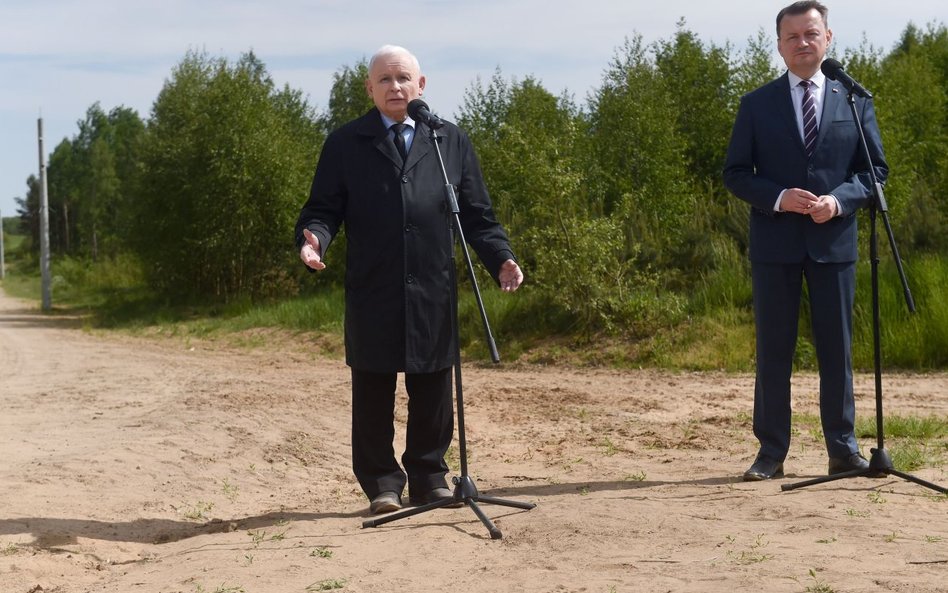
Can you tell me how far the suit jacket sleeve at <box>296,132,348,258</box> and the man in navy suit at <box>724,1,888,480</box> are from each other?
2030 millimetres

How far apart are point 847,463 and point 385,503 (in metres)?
2.43

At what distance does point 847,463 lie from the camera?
6.22 metres

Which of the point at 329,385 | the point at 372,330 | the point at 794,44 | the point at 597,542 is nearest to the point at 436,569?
the point at 597,542

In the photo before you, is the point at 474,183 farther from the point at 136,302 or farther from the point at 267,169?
the point at 136,302

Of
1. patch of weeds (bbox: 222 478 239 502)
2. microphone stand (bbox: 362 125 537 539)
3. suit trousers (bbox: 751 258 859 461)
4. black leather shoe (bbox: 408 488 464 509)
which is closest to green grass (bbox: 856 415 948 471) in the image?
suit trousers (bbox: 751 258 859 461)

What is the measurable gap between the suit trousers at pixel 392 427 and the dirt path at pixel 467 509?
293 millimetres

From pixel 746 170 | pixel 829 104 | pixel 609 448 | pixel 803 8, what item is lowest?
pixel 609 448

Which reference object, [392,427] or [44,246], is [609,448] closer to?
[392,427]

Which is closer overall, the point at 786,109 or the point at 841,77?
the point at 841,77


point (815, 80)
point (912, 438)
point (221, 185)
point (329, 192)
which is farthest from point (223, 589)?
point (221, 185)

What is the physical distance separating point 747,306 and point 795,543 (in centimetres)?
1029

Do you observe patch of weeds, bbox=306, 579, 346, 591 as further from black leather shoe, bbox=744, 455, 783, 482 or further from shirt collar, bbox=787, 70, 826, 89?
shirt collar, bbox=787, 70, 826, 89

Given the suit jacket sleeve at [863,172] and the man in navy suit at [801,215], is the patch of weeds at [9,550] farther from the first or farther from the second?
the suit jacket sleeve at [863,172]

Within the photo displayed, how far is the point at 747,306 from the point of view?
1490 centimetres
